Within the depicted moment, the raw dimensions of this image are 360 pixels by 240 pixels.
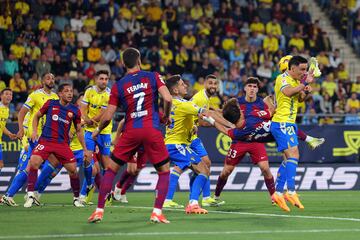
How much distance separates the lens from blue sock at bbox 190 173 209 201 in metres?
15.3

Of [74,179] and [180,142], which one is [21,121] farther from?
[180,142]

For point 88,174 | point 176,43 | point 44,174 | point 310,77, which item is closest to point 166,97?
point 310,77

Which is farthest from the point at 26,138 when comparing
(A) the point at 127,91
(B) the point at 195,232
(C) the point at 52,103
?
(B) the point at 195,232

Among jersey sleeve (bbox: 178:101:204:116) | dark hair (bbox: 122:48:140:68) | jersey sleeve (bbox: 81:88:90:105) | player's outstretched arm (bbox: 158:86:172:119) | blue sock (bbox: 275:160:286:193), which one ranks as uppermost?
dark hair (bbox: 122:48:140:68)

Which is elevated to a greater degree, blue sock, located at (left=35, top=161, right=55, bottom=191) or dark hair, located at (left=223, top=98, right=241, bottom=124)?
dark hair, located at (left=223, top=98, right=241, bottom=124)

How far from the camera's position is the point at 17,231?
12016mm

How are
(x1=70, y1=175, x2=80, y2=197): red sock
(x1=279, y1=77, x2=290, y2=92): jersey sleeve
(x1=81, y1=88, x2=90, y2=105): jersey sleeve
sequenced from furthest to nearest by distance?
1. (x1=81, y1=88, x2=90, y2=105): jersey sleeve
2. (x1=70, y1=175, x2=80, y2=197): red sock
3. (x1=279, y1=77, x2=290, y2=92): jersey sleeve

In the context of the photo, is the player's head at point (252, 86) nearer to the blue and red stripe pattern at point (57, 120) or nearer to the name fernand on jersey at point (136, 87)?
the blue and red stripe pattern at point (57, 120)

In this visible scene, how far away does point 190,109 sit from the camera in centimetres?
1502

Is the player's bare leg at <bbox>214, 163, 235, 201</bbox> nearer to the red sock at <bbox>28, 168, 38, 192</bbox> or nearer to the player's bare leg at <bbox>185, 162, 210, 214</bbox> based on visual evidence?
the player's bare leg at <bbox>185, 162, 210, 214</bbox>

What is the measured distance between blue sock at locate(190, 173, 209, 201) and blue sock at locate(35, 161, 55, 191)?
2.99 m

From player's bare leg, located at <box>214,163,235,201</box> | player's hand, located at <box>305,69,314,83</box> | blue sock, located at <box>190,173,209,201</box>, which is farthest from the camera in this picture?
player's bare leg, located at <box>214,163,235,201</box>

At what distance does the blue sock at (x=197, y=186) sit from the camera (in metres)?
15.3

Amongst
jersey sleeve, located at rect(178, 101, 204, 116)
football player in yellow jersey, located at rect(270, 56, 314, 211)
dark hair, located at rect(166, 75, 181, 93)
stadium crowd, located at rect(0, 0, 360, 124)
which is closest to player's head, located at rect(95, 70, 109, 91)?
dark hair, located at rect(166, 75, 181, 93)
